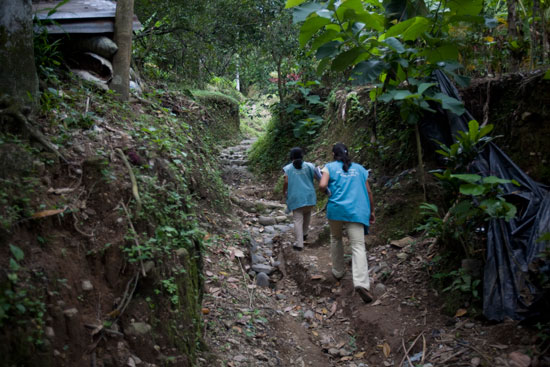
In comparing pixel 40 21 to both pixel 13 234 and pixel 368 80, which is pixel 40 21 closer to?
pixel 13 234

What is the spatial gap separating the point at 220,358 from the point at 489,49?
656 cm

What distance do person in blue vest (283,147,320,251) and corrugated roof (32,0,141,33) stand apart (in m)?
3.43

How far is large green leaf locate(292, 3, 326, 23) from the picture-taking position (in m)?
4.80

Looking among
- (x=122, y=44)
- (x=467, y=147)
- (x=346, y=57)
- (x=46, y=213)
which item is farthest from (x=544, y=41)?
(x=46, y=213)

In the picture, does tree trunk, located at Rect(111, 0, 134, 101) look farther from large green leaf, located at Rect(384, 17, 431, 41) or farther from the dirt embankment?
large green leaf, located at Rect(384, 17, 431, 41)

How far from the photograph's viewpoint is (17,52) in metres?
3.36

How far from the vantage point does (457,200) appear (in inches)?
182

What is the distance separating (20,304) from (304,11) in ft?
13.9

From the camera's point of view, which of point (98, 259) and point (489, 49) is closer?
point (98, 259)

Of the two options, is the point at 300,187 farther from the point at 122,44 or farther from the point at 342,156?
the point at 122,44

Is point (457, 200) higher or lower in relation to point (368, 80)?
lower

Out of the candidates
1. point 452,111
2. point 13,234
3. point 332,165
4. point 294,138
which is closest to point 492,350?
point 332,165


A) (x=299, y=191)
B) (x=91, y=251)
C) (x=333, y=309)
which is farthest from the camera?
(x=299, y=191)

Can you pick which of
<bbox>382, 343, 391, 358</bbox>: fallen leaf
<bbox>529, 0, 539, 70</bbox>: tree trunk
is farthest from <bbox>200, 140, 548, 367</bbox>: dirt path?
<bbox>529, 0, 539, 70</bbox>: tree trunk
